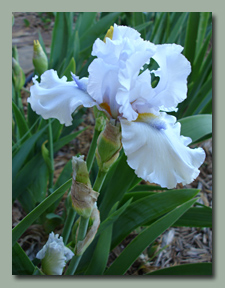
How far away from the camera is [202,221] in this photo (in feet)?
3.70

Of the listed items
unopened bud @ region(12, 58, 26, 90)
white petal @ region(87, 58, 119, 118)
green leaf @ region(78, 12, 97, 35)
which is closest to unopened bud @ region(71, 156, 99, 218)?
white petal @ region(87, 58, 119, 118)

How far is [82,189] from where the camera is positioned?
0.70 meters

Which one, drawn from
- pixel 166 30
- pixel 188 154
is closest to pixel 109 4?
pixel 166 30

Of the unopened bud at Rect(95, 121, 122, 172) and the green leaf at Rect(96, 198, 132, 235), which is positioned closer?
the unopened bud at Rect(95, 121, 122, 172)

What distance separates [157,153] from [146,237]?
0.42m

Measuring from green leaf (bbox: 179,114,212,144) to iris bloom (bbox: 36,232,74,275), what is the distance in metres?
0.51

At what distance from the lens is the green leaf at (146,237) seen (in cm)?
96

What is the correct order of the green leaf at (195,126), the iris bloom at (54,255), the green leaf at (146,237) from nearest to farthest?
the iris bloom at (54,255)
the green leaf at (146,237)
the green leaf at (195,126)

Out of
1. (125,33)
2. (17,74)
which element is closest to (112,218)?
(125,33)

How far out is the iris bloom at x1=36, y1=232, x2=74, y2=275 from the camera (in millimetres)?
855

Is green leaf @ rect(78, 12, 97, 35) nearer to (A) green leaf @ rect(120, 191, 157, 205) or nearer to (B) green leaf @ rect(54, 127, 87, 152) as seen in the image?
(B) green leaf @ rect(54, 127, 87, 152)

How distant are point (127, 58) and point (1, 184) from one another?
2.08 feet

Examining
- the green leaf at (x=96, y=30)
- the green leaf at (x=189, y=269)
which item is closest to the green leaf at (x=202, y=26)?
the green leaf at (x=96, y=30)

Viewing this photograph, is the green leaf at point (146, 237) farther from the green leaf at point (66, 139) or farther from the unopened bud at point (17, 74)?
the unopened bud at point (17, 74)
